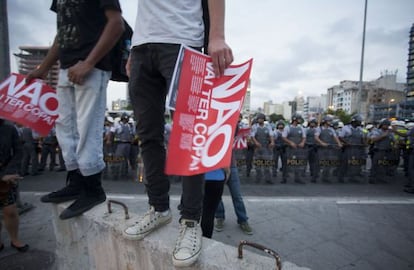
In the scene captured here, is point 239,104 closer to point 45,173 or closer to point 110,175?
point 110,175

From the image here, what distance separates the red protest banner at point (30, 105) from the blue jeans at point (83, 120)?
0.40 meters

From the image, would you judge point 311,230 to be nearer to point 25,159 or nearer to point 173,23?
point 173,23

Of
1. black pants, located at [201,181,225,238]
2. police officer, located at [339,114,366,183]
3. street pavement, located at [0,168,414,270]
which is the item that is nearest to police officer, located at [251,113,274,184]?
street pavement, located at [0,168,414,270]


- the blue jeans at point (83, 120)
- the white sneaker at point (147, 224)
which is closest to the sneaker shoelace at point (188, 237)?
the white sneaker at point (147, 224)

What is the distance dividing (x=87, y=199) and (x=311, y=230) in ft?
10.4

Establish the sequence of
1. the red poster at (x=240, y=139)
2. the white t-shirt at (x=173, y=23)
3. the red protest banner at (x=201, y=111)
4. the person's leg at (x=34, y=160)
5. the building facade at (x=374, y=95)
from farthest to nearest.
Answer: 1. the building facade at (x=374, y=95)
2. the person's leg at (x=34, y=160)
3. the red poster at (x=240, y=139)
4. the white t-shirt at (x=173, y=23)
5. the red protest banner at (x=201, y=111)

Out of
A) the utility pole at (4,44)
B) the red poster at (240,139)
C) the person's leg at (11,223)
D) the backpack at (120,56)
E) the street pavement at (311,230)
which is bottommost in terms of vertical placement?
the street pavement at (311,230)

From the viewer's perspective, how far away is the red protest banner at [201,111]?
3.75 feet

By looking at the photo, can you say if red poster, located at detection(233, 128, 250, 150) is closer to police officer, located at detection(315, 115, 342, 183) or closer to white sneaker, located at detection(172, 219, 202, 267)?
white sneaker, located at detection(172, 219, 202, 267)

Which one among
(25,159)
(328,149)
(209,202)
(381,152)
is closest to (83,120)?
(209,202)

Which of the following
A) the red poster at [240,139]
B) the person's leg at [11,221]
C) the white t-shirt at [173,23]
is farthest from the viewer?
the red poster at [240,139]

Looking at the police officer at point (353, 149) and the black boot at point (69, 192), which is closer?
the black boot at point (69, 192)

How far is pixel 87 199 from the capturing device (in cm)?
201

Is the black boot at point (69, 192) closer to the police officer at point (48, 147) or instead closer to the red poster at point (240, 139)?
the red poster at point (240, 139)
